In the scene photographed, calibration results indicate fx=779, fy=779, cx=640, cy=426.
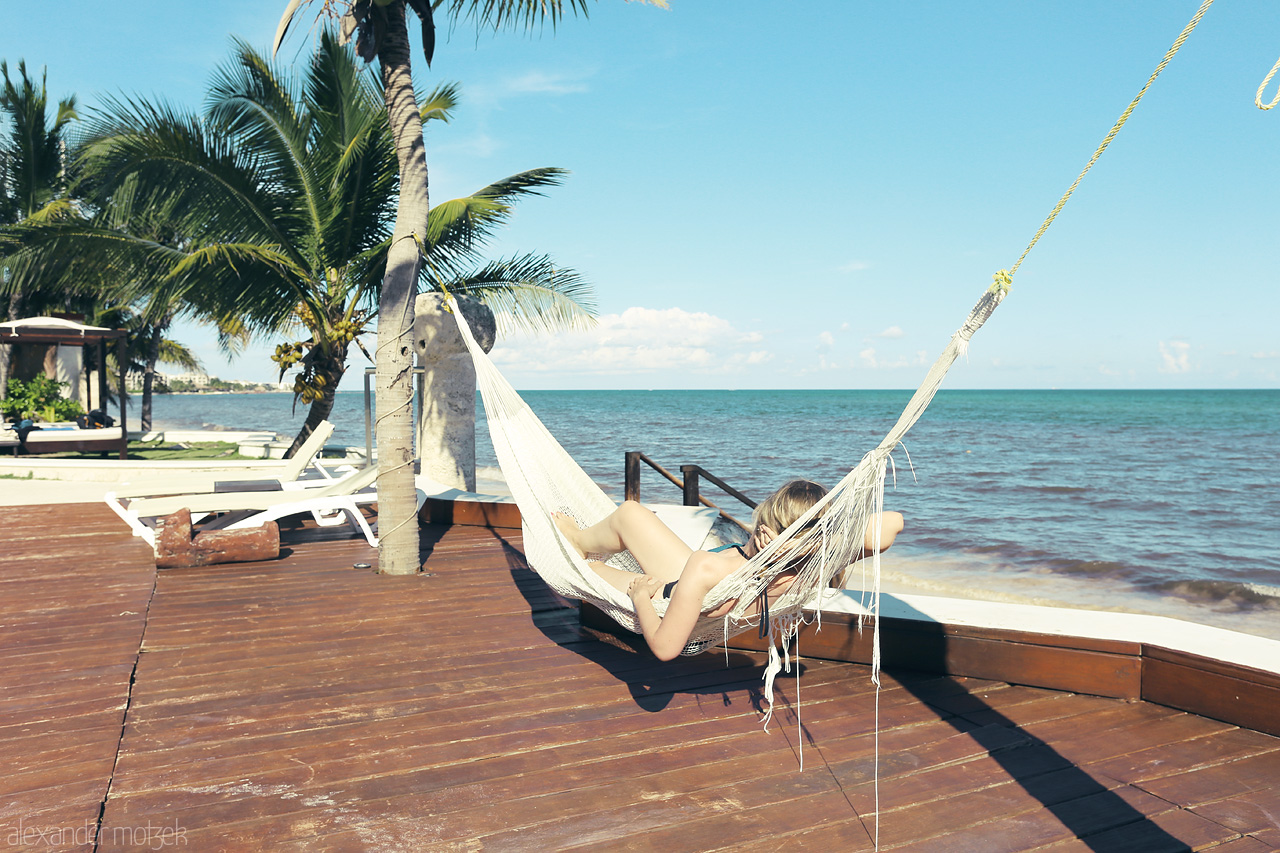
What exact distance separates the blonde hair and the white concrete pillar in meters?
4.20

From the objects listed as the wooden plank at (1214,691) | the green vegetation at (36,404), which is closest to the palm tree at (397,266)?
the wooden plank at (1214,691)

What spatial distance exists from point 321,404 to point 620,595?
6.76 metres

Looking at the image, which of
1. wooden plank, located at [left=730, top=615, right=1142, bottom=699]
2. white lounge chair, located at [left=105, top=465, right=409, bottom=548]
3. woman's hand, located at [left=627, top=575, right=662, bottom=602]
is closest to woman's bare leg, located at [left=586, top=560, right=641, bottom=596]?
woman's hand, located at [left=627, top=575, right=662, bottom=602]

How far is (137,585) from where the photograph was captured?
3.47 metres

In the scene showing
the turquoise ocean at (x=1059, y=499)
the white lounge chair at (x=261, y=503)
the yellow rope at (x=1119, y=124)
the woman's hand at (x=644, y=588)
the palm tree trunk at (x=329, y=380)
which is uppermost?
the yellow rope at (x=1119, y=124)

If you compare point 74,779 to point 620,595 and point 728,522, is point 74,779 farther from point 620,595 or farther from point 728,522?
point 728,522

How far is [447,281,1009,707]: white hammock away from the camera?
1.60 meters

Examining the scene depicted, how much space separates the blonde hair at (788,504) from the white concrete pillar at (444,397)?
4.20m

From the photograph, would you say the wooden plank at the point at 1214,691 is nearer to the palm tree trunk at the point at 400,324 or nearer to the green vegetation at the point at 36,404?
the palm tree trunk at the point at 400,324

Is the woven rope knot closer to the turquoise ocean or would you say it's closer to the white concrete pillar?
the turquoise ocean

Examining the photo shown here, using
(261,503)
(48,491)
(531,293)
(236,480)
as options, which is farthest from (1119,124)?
(48,491)

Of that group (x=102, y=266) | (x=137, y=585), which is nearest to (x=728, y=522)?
(x=137, y=585)

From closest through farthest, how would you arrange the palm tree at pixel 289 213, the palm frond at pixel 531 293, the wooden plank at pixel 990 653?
1. the wooden plank at pixel 990 653
2. the palm tree at pixel 289 213
3. the palm frond at pixel 531 293

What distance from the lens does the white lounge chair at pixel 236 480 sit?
15.3ft
